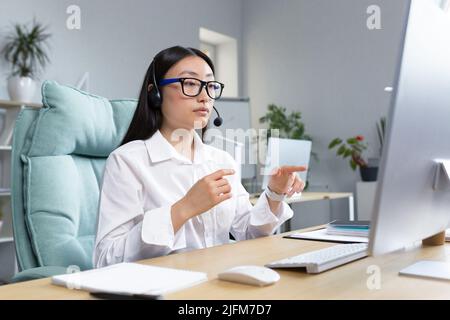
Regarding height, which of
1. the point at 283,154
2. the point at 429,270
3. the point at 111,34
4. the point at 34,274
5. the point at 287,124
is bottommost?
the point at 287,124

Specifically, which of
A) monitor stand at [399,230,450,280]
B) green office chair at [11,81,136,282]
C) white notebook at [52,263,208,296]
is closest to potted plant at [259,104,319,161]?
green office chair at [11,81,136,282]

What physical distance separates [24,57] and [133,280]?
2.97 m

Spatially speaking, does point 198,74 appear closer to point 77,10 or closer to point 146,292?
point 146,292

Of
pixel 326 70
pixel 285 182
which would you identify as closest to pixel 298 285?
pixel 285 182

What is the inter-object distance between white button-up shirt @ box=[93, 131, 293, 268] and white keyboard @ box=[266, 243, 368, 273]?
304 millimetres

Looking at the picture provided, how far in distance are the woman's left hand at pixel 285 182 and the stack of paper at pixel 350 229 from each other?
155 millimetres

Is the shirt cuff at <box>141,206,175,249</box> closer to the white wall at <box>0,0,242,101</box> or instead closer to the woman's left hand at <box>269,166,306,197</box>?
the woman's left hand at <box>269,166,306,197</box>

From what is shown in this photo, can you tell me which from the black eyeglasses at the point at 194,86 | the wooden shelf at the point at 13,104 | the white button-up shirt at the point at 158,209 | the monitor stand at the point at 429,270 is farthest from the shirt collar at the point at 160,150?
the wooden shelf at the point at 13,104

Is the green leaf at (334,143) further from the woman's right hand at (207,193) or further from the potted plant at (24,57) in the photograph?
the woman's right hand at (207,193)

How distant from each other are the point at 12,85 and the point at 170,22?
6.19ft

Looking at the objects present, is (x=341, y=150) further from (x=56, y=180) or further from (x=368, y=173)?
(x=56, y=180)

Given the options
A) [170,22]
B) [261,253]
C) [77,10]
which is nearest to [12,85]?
[77,10]

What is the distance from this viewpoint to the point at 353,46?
14.8 ft

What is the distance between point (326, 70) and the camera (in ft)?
15.3
